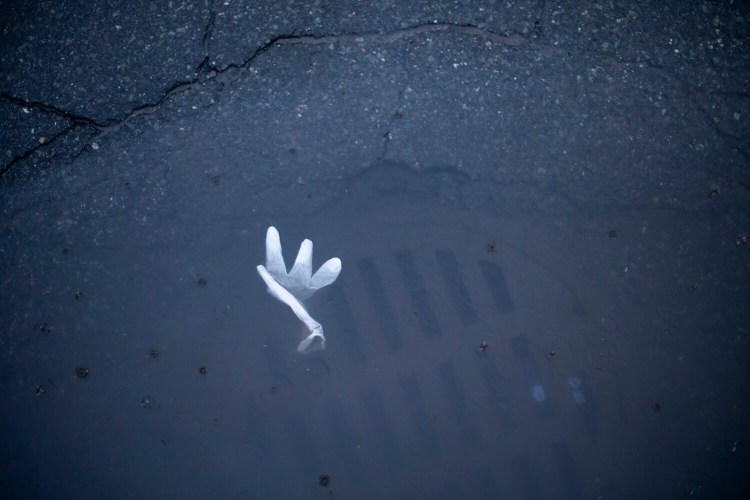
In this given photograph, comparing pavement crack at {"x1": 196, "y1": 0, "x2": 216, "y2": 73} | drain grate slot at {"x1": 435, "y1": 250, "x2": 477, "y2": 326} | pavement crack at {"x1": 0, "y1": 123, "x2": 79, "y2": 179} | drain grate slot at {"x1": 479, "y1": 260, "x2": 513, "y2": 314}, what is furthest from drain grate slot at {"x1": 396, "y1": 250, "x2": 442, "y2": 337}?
pavement crack at {"x1": 0, "y1": 123, "x2": 79, "y2": 179}

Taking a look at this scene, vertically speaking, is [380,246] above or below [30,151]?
below

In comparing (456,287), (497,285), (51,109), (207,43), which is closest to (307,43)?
(207,43)

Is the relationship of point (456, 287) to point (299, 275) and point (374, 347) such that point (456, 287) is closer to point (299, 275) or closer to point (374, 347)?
point (374, 347)

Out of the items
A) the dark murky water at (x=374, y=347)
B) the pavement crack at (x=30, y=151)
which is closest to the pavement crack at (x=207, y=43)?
the dark murky water at (x=374, y=347)

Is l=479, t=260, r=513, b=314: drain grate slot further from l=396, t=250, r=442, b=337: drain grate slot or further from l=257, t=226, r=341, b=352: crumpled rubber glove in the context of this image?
l=257, t=226, r=341, b=352: crumpled rubber glove

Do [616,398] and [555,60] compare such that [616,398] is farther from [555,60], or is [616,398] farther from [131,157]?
[131,157]

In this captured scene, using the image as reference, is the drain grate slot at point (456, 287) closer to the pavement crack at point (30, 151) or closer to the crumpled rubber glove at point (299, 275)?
the crumpled rubber glove at point (299, 275)

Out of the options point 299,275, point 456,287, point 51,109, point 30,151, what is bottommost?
point 456,287
